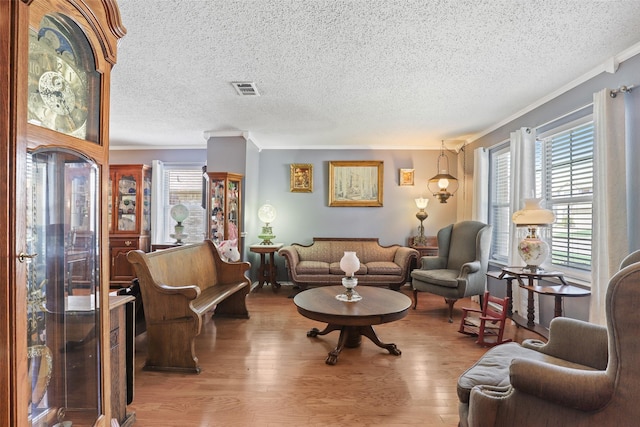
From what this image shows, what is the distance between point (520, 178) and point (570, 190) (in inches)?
20.7

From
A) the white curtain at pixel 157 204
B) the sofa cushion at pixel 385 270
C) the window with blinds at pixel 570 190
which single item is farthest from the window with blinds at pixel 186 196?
the window with blinds at pixel 570 190

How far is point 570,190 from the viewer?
314 cm

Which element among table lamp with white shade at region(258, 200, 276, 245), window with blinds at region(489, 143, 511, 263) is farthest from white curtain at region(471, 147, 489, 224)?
table lamp with white shade at region(258, 200, 276, 245)

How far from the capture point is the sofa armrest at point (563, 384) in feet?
3.59

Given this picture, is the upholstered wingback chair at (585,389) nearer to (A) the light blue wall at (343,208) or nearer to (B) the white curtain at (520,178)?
(B) the white curtain at (520,178)

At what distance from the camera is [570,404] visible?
44.7 inches

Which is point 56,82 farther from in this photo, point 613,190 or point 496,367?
point 613,190

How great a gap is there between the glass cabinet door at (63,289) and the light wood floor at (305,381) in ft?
2.92

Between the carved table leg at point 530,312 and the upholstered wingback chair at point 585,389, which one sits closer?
the upholstered wingback chair at point 585,389

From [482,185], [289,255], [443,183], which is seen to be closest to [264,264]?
[289,255]

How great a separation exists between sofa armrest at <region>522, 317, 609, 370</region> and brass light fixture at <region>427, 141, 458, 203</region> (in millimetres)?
3651

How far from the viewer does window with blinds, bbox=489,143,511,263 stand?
4.30 meters

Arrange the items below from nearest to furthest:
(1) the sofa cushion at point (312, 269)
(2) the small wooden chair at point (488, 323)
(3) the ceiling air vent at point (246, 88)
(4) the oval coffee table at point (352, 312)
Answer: (4) the oval coffee table at point (352, 312) → (2) the small wooden chair at point (488, 323) → (3) the ceiling air vent at point (246, 88) → (1) the sofa cushion at point (312, 269)

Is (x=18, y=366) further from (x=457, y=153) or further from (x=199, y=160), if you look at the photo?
(x=457, y=153)
